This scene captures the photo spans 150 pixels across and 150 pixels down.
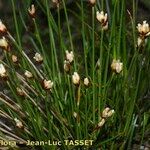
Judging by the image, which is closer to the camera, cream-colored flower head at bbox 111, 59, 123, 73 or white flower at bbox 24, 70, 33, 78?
cream-colored flower head at bbox 111, 59, 123, 73

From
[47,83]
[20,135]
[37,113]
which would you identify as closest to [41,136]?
[37,113]

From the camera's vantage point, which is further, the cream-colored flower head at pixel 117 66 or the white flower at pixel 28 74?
the white flower at pixel 28 74

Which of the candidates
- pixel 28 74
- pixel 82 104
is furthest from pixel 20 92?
pixel 82 104

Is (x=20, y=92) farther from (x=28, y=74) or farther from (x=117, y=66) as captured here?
(x=117, y=66)

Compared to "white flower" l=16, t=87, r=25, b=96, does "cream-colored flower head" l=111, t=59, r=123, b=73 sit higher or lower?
higher

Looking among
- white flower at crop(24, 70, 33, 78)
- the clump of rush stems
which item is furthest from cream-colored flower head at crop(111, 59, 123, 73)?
white flower at crop(24, 70, 33, 78)

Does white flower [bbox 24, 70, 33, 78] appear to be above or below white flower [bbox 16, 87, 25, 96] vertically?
above

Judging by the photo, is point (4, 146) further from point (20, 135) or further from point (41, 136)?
point (41, 136)

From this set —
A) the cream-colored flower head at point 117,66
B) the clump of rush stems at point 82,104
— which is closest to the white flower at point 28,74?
the clump of rush stems at point 82,104

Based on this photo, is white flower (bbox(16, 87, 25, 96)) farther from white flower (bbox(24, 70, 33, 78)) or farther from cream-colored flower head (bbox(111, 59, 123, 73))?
cream-colored flower head (bbox(111, 59, 123, 73))

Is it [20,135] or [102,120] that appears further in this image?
[20,135]

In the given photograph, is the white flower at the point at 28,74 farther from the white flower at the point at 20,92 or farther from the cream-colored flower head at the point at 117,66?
the cream-colored flower head at the point at 117,66
